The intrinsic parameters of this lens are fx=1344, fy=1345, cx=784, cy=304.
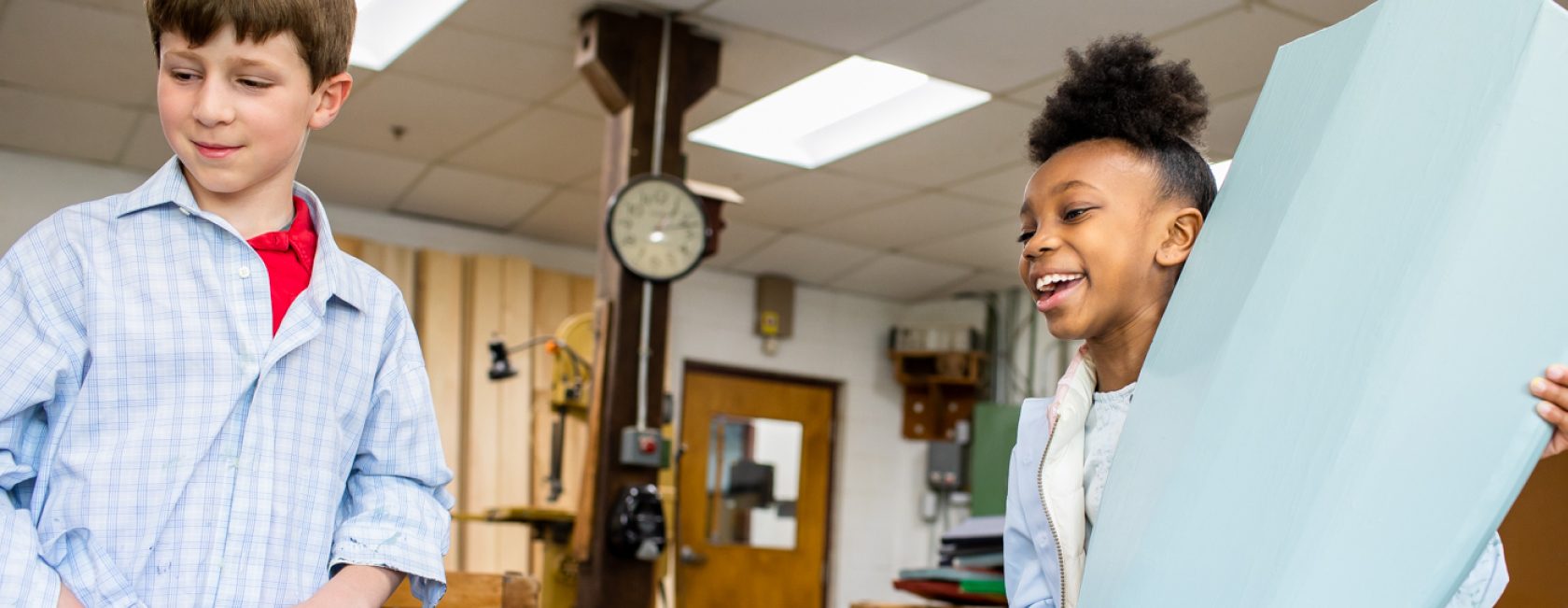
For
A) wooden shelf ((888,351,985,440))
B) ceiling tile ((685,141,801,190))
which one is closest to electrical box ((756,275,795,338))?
wooden shelf ((888,351,985,440))

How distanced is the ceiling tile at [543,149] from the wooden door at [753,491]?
6.70 ft

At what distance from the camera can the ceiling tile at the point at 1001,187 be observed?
5602 mm

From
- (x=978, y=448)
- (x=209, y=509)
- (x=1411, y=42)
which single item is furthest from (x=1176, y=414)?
(x=978, y=448)

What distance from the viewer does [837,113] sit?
212 inches

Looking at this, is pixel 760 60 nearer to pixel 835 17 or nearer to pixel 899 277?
pixel 835 17

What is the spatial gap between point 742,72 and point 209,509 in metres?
3.81

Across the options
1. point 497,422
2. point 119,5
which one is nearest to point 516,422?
point 497,422

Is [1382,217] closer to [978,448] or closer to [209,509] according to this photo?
[209,509]

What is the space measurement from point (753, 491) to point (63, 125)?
408 centimetres

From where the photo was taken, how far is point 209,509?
106cm

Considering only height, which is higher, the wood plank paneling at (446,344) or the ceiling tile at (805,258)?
the ceiling tile at (805,258)

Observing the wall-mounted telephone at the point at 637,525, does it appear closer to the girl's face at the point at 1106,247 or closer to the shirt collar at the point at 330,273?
the girl's face at the point at 1106,247

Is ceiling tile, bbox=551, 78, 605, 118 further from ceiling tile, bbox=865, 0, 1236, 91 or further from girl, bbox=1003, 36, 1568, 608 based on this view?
girl, bbox=1003, 36, 1568, 608

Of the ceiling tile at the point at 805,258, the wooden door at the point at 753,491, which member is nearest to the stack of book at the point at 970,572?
the ceiling tile at the point at 805,258
